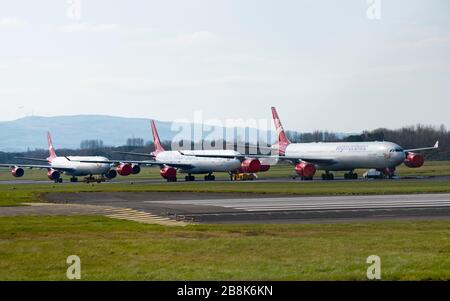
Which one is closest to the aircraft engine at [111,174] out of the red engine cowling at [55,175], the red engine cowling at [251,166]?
the red engine cowling at [55,175]

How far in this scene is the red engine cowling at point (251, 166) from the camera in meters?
94.0

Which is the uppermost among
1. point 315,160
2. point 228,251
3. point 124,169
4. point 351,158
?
point 351,158

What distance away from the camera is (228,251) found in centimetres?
2223

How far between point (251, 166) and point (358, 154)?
12.8m

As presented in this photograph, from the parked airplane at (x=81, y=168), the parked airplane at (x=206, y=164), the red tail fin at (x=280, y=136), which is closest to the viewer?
the parked airplane at (x=206, y=164)

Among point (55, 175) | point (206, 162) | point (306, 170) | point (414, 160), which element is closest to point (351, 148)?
point (306, 170)

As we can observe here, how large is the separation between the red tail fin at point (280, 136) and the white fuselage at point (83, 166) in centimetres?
2433

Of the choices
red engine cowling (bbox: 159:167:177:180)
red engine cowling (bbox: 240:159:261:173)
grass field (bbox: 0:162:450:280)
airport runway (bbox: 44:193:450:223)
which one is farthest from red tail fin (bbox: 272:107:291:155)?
grass field (bbox: 0:162:450:280)

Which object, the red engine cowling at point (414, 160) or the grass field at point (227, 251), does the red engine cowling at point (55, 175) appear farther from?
the grass field at point (227, 251)

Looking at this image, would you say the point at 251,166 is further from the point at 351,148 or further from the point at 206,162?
the point at 351,148

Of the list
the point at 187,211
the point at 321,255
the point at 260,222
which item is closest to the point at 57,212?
the point at 187,211

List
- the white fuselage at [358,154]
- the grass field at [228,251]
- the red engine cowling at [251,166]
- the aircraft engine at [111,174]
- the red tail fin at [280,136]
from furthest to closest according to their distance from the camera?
1. the aircraft engine at [111,174]
2. the red tail fin at [280,136]
3. the red engine cowling at [251,166]
4. the white fuselage at [358,154]
5. the grass field at [228,251]

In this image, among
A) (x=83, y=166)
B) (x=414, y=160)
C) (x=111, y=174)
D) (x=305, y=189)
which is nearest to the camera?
(x=305, y=189)
